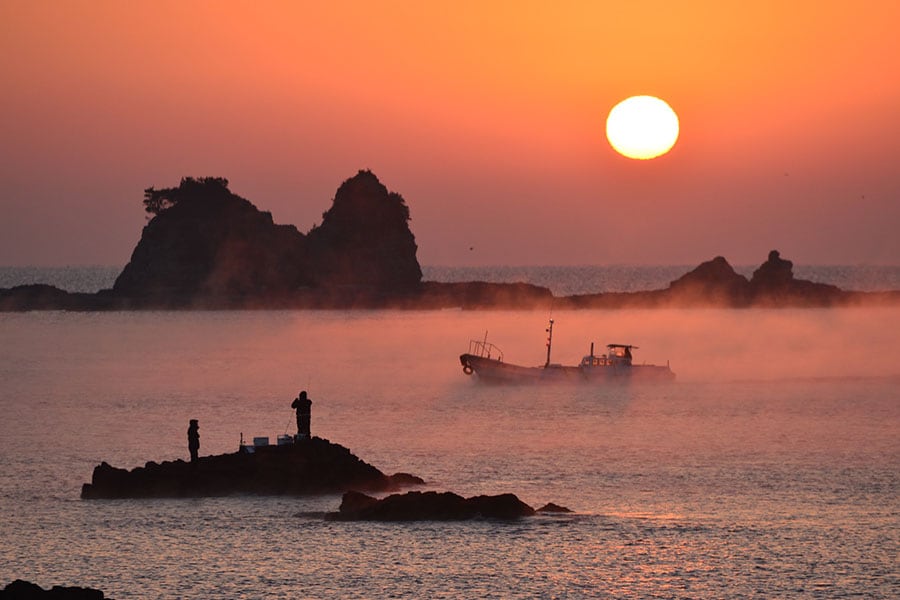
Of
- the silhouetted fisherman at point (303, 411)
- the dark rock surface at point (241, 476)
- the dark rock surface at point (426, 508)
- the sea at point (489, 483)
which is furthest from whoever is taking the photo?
the dark rock surface at point (241, 476)

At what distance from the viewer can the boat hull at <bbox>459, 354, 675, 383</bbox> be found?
107 meters

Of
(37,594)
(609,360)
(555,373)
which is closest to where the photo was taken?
(37,594)

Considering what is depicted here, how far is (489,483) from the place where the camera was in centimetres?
5388

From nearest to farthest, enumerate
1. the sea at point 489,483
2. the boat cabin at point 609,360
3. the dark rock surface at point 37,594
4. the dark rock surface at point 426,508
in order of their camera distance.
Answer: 1. the dark rock surface at point 37,594
2. the sea at point 489,483
3. the dark rock surface at point 426,508
4. the boat cabin at point 609,360

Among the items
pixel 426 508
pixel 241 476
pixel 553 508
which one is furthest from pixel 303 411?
pixel 553 508

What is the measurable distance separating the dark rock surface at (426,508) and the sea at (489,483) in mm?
485

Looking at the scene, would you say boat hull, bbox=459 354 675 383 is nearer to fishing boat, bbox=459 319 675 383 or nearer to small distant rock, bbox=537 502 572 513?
fishing boat, bbox=459 319 675 383

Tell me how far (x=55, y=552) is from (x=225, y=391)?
61954 millimetres

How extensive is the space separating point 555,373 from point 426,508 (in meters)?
62.7

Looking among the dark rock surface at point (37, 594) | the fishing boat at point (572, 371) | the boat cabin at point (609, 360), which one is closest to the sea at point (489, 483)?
the fishing boat at point (572, 371)

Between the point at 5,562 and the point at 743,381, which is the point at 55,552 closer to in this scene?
the point at 5,562

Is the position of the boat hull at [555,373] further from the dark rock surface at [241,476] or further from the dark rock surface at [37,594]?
the dark rock surface at [37,594]

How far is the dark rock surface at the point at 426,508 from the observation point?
44219 mm

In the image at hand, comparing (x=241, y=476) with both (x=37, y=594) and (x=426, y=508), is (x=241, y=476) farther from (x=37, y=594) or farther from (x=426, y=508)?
(x=37, y=594)
